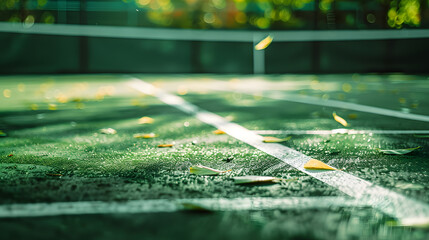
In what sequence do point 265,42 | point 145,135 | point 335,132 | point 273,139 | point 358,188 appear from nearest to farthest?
1. point 358,188
2. point 273,139
3. point 145,135
4. point 335,132
5. point 265,42

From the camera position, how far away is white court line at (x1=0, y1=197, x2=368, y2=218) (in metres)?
1.90

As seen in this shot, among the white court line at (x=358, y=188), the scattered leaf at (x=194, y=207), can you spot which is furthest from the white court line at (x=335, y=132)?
the scattered leaf at (x=194, y=207)

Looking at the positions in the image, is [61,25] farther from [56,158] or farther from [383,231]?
[383,231]

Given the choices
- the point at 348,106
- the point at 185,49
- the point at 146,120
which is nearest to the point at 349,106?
the point at 348,106

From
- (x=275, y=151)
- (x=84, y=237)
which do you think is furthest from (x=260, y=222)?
(x=275, y=151)

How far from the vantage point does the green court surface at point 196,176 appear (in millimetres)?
1719

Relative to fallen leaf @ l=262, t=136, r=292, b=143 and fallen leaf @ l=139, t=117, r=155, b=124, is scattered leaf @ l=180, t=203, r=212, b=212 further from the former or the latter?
fallen leaf @ l=139, t=117, r=155, b=124

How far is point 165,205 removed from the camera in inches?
78.3

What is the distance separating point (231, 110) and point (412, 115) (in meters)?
1.89

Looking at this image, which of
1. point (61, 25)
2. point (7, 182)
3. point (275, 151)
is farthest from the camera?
point (61, 25)

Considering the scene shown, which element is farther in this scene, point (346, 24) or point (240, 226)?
point (346, 24)

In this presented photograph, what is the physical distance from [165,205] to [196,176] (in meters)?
0.57

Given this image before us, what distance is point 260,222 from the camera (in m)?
1.77

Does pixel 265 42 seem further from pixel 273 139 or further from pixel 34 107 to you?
pixel 273 139
